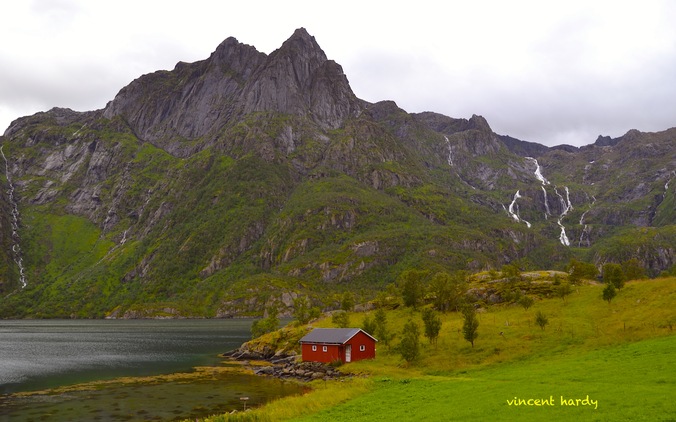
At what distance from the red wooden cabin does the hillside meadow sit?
313cm

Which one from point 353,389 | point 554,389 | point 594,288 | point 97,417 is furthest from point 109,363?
point 594,288

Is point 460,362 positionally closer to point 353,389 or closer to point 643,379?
point 353,389

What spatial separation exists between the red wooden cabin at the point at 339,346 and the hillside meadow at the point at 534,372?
3.13m

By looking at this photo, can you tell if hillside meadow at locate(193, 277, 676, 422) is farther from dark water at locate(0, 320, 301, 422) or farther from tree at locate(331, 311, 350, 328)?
tree at locate(331, 311, 350, 328)

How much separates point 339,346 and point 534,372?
40112mm

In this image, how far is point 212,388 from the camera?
69.9 m

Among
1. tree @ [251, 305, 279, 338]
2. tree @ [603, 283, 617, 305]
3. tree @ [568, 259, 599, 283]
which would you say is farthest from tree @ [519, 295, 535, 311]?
tree @ [251, 305, 279, 338]

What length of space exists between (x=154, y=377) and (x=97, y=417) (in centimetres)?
2843

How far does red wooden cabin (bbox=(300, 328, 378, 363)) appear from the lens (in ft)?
262

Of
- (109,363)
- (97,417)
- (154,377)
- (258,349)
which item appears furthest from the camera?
(258,349)

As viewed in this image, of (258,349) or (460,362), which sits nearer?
(460,362)

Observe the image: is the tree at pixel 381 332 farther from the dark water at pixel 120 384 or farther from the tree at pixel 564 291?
the tree at pixel 564 291

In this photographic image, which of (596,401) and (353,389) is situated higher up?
Answer: (596,401)

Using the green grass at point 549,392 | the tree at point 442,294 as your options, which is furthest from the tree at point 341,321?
the green grass at point 549,392
